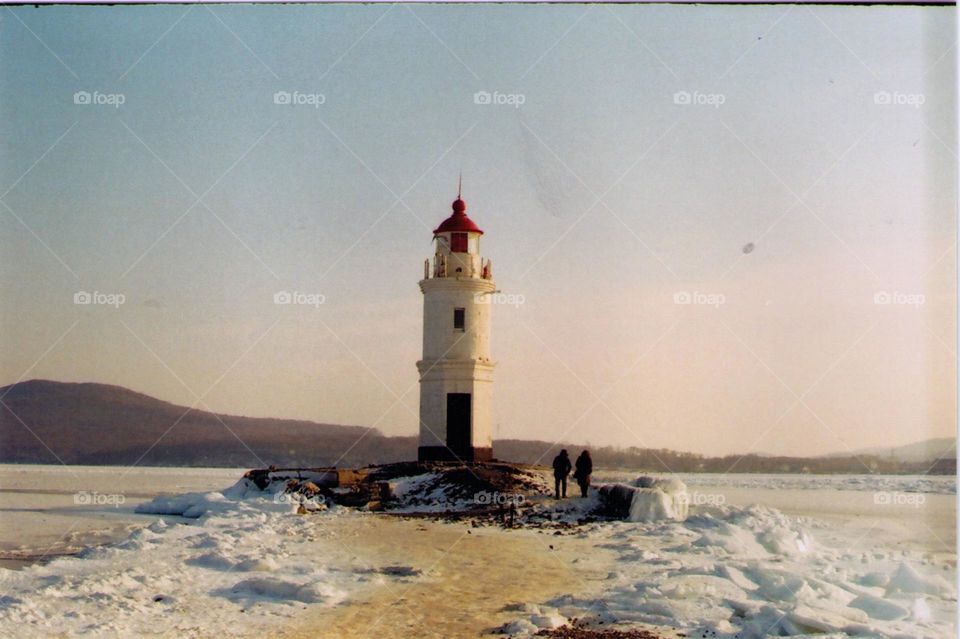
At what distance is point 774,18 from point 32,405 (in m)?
9.78

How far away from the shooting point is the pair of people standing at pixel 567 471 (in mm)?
11977

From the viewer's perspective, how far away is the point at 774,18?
10.0m

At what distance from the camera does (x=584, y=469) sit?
12016 mm

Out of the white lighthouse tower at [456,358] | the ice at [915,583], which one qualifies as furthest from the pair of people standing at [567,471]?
the ice at [915,583]

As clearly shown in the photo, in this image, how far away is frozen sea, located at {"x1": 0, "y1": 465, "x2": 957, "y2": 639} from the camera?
834cm

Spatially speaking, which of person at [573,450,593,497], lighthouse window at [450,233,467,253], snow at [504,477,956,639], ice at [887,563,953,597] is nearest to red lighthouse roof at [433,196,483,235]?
lighthouse window at [450,233,467,253]

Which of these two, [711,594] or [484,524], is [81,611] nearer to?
[484,524]

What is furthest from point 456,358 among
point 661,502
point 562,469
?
point 661,502

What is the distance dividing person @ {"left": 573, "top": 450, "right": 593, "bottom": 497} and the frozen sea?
407 millimetres

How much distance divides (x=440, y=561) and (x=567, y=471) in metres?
3.18

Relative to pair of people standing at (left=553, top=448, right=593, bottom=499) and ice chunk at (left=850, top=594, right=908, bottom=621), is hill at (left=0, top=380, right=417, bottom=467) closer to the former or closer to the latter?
pair of people standing at (left=553, top=448, right=593, bottom=499)

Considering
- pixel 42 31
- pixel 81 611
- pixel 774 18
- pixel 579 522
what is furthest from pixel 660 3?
pixel 81 611

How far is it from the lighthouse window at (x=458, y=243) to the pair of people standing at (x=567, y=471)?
3.63 meters

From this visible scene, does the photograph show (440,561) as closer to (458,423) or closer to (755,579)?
(755,579)
